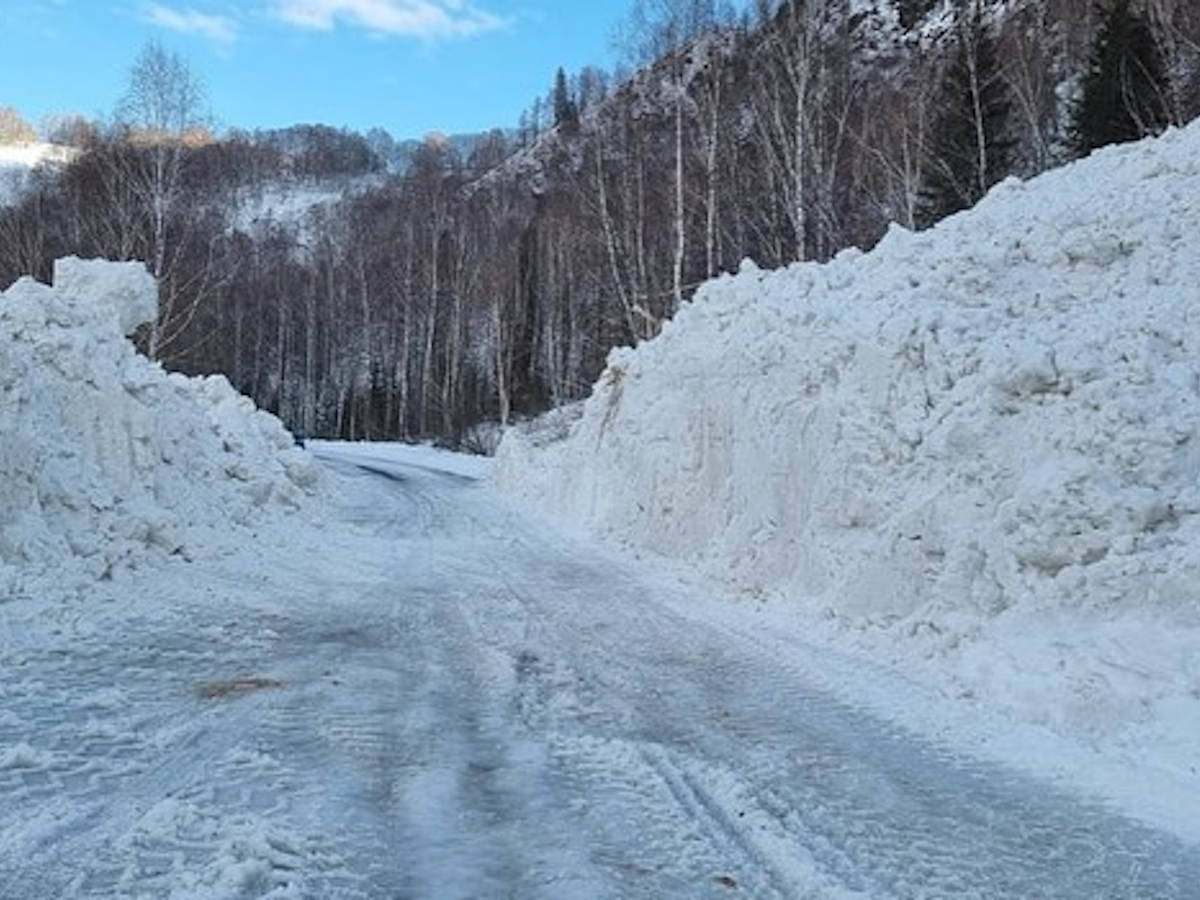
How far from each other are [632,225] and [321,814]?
28450 millimetres

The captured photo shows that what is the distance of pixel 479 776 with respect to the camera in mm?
4562

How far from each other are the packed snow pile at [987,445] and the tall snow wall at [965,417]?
22 mm

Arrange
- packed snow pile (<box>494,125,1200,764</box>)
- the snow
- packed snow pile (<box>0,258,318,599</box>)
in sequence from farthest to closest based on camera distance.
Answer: the snow
packed snow pile (<box>0,258,318,599</box>)
packed snow pile (<box>494,125,1200,764</box>)

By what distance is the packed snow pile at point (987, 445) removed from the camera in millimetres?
6254

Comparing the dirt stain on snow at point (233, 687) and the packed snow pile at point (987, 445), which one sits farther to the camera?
the packed snow pile at point (987, 445)

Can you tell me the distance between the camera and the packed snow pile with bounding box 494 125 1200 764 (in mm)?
6254

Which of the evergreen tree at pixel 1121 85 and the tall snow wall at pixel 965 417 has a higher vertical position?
the evergreen tree at pixel 1121 85

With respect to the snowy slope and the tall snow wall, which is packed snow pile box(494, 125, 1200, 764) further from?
the snowy slope

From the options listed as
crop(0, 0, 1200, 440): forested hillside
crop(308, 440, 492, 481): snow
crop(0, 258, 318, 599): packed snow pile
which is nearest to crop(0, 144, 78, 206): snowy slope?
crop(0, 0, 1200, 440): forested hillside

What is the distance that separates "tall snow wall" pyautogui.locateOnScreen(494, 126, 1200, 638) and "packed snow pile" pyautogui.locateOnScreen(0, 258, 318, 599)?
5.32 m

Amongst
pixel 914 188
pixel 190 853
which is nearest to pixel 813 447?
pixel 190 853

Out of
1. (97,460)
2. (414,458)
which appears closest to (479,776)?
(97,460)

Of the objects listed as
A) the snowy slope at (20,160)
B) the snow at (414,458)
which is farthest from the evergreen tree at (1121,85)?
the snowy slope at (20,160)

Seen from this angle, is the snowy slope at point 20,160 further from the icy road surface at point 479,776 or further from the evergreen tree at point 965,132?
the icy road surface at point 479,776
